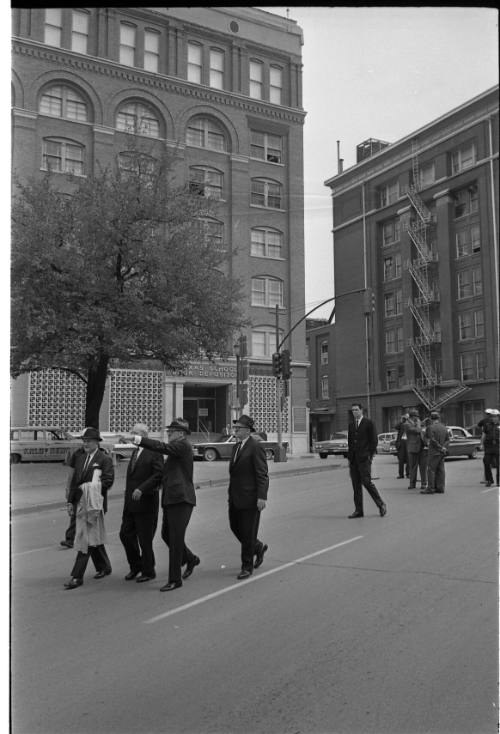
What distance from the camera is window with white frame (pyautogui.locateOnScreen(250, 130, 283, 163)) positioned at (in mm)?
5117

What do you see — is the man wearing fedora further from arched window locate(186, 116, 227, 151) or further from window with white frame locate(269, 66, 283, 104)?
window with white frame locate(269, 66, 283, 104)

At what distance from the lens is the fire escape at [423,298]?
4.56 meters

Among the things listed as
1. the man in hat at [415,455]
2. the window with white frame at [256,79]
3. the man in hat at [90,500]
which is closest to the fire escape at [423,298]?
the window with white frame at [256,79]

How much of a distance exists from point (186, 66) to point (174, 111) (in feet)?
1.30

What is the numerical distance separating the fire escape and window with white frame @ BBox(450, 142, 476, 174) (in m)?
0.41

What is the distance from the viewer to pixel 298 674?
4.12 m

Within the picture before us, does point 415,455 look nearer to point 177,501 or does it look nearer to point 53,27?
point 177,501

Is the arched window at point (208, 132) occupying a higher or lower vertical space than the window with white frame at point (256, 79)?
lower

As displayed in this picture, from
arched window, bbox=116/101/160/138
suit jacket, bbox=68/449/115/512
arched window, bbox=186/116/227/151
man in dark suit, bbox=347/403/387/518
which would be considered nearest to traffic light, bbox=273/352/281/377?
arched window, bbox=186/116/227/151

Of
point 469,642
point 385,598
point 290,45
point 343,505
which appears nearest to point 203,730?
point 469,642

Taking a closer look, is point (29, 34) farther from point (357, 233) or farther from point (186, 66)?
point (357, 233)

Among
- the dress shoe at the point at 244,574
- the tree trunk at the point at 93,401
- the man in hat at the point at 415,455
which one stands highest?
the tree trunk at the point at 93,401

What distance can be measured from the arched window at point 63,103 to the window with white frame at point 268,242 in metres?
1.59

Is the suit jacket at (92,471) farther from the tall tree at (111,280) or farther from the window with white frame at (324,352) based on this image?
the tall tree at (111,280)
